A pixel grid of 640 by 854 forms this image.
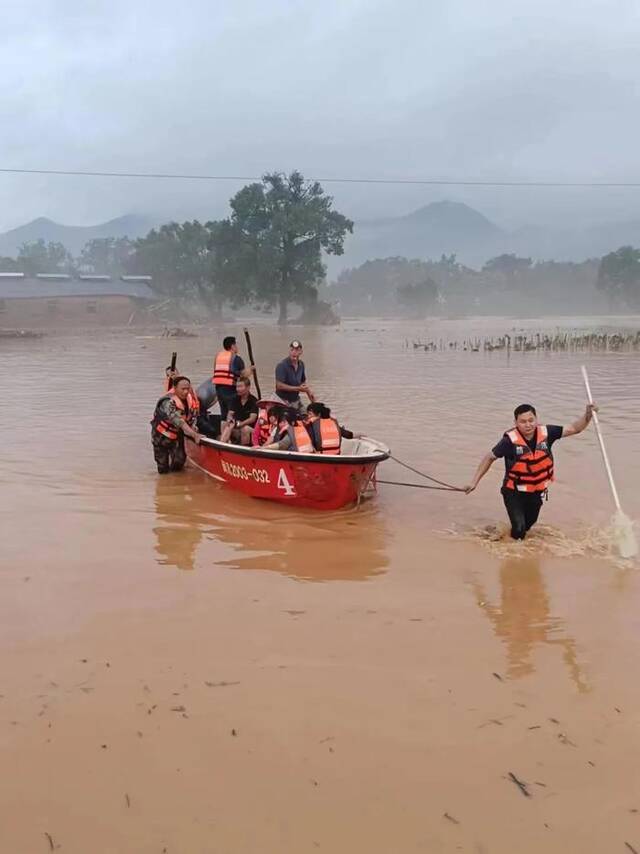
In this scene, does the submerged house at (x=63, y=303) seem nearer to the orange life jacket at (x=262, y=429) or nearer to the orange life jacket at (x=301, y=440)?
the orange life jacket at (x=262, y=429)

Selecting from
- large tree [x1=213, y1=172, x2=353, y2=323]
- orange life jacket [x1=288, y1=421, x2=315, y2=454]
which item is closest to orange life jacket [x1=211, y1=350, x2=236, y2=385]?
orange life jacket [x1=288, y1=421, x2=315, y2=454]

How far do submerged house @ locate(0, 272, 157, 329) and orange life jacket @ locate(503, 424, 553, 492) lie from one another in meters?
46.5

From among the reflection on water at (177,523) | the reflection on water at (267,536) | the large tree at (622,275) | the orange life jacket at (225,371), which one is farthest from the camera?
the large tree at (622,275)

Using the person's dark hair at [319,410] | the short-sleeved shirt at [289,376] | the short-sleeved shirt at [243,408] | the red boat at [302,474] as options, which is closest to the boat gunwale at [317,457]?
the red boat at [302,474]

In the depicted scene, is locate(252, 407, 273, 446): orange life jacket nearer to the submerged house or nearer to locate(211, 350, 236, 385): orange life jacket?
locate(211, 350, 236, 385): orange life jacket

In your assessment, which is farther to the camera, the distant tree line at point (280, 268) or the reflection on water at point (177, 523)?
the distant tree line at point (280, 268)

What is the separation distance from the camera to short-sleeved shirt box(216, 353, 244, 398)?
960 centimetres

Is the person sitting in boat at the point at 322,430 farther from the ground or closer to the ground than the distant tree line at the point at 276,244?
closer to the ground

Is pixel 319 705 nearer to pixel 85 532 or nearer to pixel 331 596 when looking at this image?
pixel 331 596

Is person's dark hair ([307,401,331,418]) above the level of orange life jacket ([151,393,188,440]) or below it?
above

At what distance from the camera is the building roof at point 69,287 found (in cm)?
5041

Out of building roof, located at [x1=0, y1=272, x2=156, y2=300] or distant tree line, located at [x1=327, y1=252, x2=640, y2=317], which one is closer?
building roof, located at [x1=0, y1=272, x2=156, y2=300]

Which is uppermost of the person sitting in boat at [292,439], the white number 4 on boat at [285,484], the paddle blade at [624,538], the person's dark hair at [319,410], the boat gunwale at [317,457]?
the person's dark hair at [319,410]

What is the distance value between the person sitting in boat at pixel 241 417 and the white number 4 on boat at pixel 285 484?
1.76m
